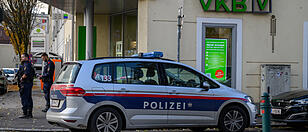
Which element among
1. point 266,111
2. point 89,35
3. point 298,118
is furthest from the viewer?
point 89,35

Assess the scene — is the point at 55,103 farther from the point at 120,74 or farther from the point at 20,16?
the point at 20,16

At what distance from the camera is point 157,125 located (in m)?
9.41

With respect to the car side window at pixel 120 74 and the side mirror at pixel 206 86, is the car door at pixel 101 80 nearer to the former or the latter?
the car side window at pixel 120 74

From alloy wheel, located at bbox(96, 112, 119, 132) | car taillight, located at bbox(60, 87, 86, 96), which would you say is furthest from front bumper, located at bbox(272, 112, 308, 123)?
car taillight, located at bbox(60, 87, 86, 96)

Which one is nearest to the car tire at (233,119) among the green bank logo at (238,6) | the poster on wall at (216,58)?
the poster on wall at (216,58)

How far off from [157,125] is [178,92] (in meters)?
0.82

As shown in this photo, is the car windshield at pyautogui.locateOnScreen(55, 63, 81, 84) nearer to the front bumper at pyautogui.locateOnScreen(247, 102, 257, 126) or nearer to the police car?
the police car

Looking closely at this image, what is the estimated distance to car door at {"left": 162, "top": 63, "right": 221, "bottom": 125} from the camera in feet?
31.3

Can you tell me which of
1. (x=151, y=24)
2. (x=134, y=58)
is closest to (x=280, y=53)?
(x=151, y=24)

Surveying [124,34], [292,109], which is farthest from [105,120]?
[124,34]

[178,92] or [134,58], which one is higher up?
[134,58]

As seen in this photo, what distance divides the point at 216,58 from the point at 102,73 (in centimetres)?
838

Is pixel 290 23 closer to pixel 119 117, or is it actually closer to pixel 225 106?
pixel 225 106

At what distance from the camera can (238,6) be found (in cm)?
1675
